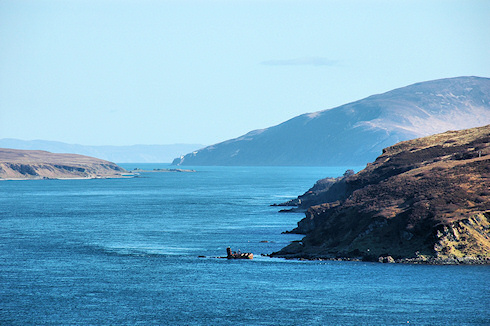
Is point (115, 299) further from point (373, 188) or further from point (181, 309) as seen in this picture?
point (373, 188)

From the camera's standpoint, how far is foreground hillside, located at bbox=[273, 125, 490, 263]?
296ft

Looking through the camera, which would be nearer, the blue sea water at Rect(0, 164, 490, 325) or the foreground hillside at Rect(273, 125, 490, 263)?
the blue sea water at Rect(0, 164, 490, 325)

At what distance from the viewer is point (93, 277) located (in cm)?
8212

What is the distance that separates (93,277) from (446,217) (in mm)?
44604

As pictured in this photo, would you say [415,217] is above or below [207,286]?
above

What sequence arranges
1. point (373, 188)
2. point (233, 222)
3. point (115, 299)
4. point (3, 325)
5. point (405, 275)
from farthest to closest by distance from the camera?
1. point (233, 222)
2. point (373, 188)
3. point (405, 275)
4. point (115, 299)
5. point (3, 325)

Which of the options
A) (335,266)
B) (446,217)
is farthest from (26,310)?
(446,217)

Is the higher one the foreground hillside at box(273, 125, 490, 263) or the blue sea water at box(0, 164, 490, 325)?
the foreground hillside at box(273, 125, 490, 263)

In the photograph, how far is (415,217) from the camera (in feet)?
313

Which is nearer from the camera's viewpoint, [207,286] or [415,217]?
[207,286]

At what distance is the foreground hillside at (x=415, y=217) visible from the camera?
90125 millimetres

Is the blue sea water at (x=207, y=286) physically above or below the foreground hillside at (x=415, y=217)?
below

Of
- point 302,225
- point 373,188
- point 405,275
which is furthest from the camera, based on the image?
point 302,225

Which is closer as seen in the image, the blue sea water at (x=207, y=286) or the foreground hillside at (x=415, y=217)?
the blue sea water at (x=207, y=286)
